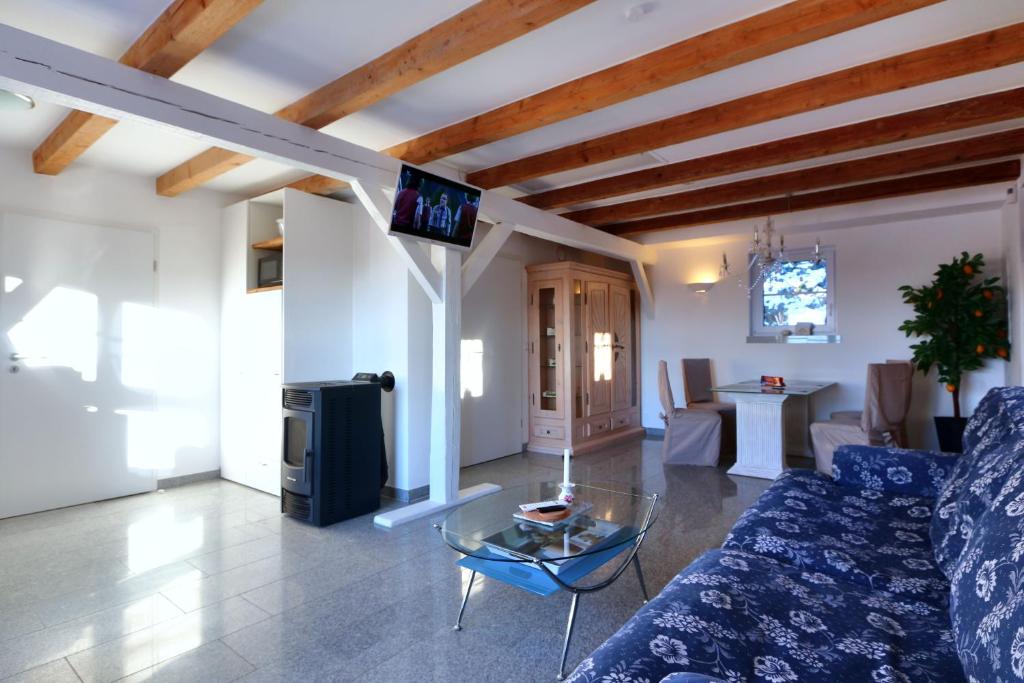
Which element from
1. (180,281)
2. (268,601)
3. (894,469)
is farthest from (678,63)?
(180,281)

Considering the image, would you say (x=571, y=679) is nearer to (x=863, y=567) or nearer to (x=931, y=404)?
(x=863, y=567)

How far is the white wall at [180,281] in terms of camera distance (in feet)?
13.8

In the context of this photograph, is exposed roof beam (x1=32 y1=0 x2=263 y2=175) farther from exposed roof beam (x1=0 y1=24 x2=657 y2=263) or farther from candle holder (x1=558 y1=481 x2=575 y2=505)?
candle holder (x1=558 y1=481 x2=575 y2=505)

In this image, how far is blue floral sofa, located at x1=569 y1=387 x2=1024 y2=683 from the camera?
115cm

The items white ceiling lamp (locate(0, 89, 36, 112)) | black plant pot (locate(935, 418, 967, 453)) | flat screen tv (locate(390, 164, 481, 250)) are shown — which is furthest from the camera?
black plant pot (locate(935, 418, 967, 453))

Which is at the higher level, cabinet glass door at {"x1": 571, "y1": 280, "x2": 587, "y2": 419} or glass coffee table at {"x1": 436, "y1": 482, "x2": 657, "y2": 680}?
cabinet glass door at {"x1": 571, "y1": 280, "x2": 587, "y2": 419}

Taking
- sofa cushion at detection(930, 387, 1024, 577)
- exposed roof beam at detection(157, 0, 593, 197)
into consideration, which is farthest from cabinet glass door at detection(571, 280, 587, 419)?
sofa cushion at detection(930, 387, 1024, 577)

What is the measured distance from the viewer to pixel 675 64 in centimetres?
257

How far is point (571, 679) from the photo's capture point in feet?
3.72

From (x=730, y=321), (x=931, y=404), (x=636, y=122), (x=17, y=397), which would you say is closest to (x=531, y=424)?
(x=730, y=321)

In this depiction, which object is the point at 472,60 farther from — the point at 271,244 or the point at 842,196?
the point at 842,196

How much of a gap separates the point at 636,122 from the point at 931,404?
428 centimetres

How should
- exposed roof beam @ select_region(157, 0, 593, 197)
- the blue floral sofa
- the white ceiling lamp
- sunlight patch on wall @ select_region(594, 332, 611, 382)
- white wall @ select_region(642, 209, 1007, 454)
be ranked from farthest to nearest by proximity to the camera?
sunlight patch on wall @ select_region(594, 332, 611, 382), white wall @ select_region(642, 209, 1007, 454), the white ceiling lamp, exposed roof beam @ select_region(157, 0, 593, 197), the blue floral sofa

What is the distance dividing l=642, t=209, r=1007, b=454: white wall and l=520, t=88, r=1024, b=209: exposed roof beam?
7.73ft
